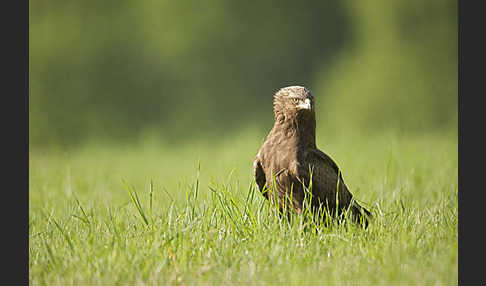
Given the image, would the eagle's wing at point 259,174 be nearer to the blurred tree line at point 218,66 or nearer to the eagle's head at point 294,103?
the eagle's head at point 294,103

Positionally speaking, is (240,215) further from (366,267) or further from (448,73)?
(448,73)

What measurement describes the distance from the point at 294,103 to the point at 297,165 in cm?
49

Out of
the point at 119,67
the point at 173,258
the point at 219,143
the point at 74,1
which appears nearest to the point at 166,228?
the point at 173,258

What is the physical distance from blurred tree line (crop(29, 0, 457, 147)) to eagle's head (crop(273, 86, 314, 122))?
7681 millimetres

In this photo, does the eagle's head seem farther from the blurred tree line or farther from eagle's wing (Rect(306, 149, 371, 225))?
the blurred tree line

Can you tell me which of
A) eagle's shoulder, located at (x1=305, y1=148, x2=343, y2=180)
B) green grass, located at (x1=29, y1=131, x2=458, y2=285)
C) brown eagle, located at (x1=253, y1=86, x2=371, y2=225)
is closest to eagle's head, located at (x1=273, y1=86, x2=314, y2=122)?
brown eagle, located at (x1=253, y1=86, x2=371, y2=225)

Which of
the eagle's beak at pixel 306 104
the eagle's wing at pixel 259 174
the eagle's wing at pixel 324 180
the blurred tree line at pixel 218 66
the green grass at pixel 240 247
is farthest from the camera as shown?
the blurred tree line at pixel 218 66

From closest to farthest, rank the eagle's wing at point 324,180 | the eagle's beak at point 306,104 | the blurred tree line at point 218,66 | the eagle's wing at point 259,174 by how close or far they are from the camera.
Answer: the eagle's beak at point 306,104 → the eagle's wing at point 324,180 → the eagle's wing at point 259,174 → the blurred tree line at point 218,66

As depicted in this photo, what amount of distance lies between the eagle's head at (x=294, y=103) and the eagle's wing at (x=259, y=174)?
0.38 metres

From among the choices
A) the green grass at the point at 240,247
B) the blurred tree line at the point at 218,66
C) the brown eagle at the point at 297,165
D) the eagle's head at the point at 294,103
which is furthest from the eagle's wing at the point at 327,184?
the blurred tree line at the point at 218,66

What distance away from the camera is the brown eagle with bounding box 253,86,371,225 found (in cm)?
412

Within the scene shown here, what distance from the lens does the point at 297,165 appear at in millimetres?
4086

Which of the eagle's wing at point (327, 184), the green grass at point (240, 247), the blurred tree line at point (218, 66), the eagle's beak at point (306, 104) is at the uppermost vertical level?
the blurred tree line at point (218, 66)

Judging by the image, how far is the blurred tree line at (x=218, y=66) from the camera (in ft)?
41.1
